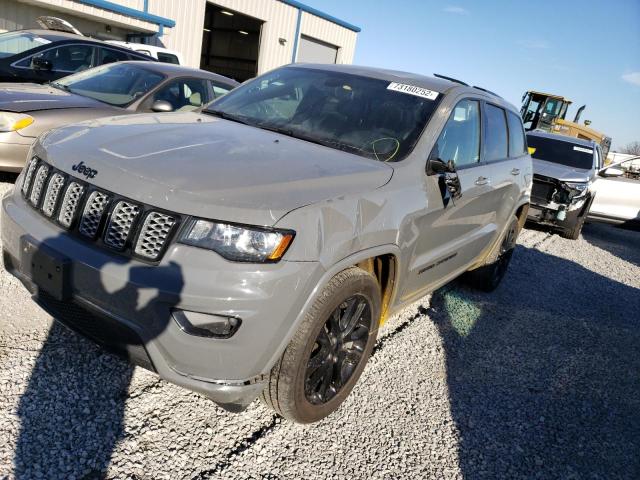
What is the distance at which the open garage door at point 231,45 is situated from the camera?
28.1 meters

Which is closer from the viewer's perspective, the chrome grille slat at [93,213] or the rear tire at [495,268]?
the chrome grille slat at [93,213]

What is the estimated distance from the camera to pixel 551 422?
3.11m

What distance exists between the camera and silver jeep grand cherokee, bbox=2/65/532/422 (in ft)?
6.59

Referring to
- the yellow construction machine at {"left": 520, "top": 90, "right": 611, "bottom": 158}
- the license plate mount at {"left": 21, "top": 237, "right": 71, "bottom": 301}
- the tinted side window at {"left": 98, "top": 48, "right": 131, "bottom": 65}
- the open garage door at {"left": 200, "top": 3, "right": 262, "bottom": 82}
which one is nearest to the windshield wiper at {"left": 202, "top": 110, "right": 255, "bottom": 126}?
the license plate mount at {"left": 21, "top": 237, "right": 71, "bottom": 301}

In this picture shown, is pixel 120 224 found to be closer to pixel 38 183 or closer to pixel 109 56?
pixel 38 183

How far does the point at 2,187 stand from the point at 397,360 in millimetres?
4256

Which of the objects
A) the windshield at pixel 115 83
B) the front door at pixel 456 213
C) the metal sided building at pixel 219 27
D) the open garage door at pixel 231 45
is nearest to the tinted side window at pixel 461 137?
the front door at pixel 456 213

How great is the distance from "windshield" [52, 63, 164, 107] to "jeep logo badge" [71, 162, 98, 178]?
3.50 meters

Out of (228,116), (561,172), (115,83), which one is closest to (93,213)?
(228,116)

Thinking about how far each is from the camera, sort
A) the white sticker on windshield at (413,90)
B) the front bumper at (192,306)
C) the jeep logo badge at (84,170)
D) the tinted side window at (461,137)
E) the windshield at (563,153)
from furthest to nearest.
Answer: the windshield at (563,153), the white sticker on windshield at (413,90), the tinted side window at (461,137), the jeep logo badge at (84,170), the front bumper at (192,306)

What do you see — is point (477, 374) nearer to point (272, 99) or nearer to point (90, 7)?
point (272, 99)

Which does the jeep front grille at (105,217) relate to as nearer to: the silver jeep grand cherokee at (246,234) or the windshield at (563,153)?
the silver jeep grand cherokee at (246,234)

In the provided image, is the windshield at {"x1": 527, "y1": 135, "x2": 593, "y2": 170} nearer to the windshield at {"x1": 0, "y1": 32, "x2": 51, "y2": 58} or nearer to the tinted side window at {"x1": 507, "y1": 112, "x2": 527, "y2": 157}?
the tinted side window at {"x1": 507, "y1": 112, "x2": 527, "y2": 157}

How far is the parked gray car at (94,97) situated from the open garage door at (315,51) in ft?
71.1
